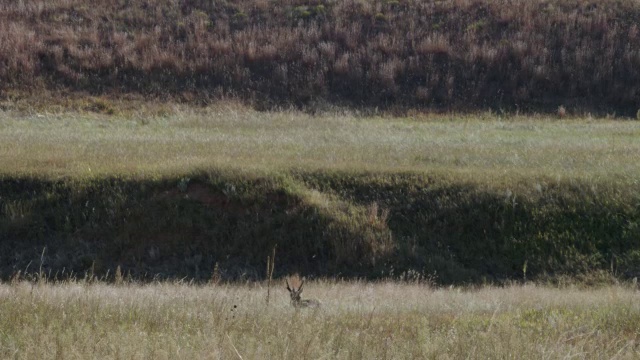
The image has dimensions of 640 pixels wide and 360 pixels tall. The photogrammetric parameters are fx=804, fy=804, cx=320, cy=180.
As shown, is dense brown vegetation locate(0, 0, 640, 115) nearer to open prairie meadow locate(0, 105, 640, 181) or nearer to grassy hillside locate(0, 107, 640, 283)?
open prairie meadow locate(0, 105, 640, 181)

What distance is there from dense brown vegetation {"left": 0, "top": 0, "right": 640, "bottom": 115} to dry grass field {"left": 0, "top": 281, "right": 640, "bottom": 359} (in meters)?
17.5

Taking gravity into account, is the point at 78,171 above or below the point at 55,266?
above

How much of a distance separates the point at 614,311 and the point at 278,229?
20.7 ft

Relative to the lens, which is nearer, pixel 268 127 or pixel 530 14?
pixel 268 127

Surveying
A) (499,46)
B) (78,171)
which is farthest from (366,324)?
(499,46)

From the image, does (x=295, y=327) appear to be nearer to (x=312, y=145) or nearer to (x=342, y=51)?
(x=312, y=145)

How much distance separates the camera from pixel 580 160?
14539 millimetres

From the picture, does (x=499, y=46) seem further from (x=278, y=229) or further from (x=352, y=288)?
(x=352, y=288)

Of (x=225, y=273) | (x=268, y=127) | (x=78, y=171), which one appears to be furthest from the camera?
(x=268, y=127)

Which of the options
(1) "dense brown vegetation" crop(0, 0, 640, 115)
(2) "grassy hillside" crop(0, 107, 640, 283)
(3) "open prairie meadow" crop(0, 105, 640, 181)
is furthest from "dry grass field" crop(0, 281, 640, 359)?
(1) "dense brown vegetation" crop(0, 0, 640, 115)

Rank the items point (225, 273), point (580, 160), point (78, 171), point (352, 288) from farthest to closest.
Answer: point (580, 160), point (78, 171), point (225, 273), point (352, 288)

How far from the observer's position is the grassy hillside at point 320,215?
12.4 m

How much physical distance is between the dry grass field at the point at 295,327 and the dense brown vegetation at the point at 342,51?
17536mm

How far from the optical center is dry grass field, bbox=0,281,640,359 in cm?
554
